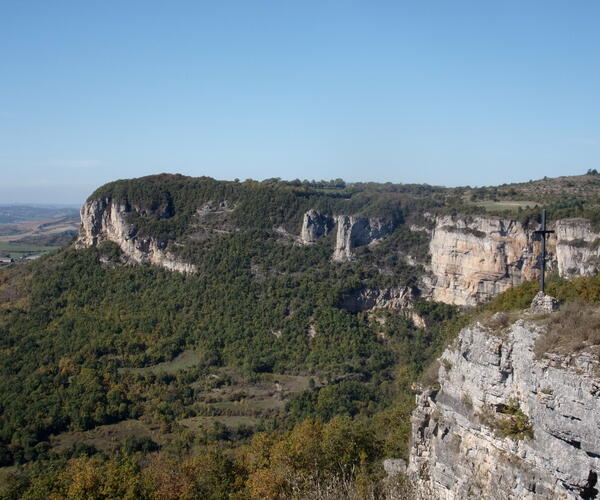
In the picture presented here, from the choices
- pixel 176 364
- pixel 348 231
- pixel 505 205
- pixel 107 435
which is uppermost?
pixel 505 205

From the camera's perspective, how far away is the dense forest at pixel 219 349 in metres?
28.2

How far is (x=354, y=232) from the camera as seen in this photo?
7850 centimetres

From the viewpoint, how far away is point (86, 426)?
4722 centimetres

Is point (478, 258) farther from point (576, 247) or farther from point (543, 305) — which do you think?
point (543, 305)

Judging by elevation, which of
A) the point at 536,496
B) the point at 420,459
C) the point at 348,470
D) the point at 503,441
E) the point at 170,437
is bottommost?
the point at 170,437

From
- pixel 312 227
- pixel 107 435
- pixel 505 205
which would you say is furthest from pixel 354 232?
pixel 107 435

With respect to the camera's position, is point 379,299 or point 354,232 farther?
point 354,232

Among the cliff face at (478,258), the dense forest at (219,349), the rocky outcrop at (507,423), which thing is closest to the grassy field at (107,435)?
the dense forest at (219,349)

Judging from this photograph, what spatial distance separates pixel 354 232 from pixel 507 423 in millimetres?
63496

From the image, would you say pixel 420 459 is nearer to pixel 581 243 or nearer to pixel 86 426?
pixel 86 426

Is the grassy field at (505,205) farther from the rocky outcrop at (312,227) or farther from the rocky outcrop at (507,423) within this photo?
the rocky outcrop at (507,423)

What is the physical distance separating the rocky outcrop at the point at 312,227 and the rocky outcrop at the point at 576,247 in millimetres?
34397

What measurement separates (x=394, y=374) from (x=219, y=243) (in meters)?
33.1

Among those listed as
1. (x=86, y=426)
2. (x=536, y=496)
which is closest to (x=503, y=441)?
(x=536, y=496)
